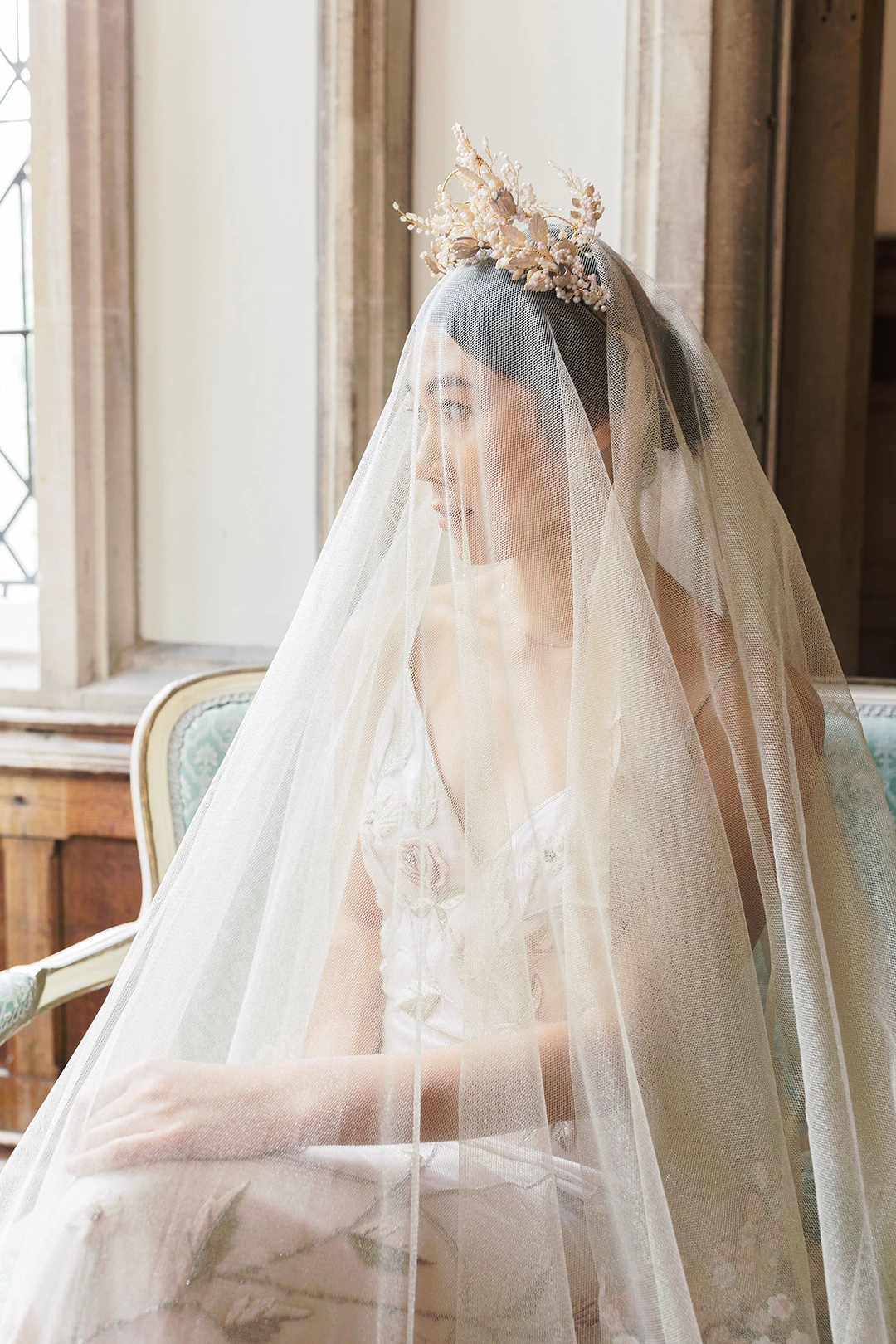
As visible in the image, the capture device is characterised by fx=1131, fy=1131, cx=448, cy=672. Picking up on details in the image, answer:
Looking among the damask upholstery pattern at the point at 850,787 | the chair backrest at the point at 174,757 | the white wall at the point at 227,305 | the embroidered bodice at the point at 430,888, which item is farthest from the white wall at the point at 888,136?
the embroidered bodice at the point at 430,888

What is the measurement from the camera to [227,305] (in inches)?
81.5

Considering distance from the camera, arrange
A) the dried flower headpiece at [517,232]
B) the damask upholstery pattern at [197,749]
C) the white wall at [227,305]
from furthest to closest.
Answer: the white wall at [227,305] → the damask upholstery pattern at [197,749] → the dried flower headpiece at [517,232]

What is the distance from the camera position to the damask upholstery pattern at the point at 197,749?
1.80m

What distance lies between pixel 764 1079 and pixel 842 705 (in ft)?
1.33

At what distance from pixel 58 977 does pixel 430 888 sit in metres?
0.81

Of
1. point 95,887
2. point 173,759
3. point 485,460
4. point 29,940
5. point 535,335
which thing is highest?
point 535,335

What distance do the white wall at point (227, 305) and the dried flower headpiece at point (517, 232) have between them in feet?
2.84

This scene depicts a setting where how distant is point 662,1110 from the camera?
3.24 feet

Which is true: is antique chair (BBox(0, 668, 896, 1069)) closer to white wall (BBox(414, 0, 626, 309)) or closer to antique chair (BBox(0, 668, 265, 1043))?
antique chair (BBox(0, 668, 265, 1043))

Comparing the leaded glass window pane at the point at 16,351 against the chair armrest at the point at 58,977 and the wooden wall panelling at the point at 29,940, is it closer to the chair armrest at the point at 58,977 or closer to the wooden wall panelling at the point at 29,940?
the wooden wall panelling at the point at 29,940

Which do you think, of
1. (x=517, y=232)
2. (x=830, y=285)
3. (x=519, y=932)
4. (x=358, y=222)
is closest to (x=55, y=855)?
(x=358, y=222)

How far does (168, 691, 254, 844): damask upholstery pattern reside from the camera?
1796 millimetres

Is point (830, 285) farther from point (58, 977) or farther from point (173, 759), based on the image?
point (58, 977)

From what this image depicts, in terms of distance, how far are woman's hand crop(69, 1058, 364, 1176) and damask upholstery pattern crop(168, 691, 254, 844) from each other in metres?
0.81
